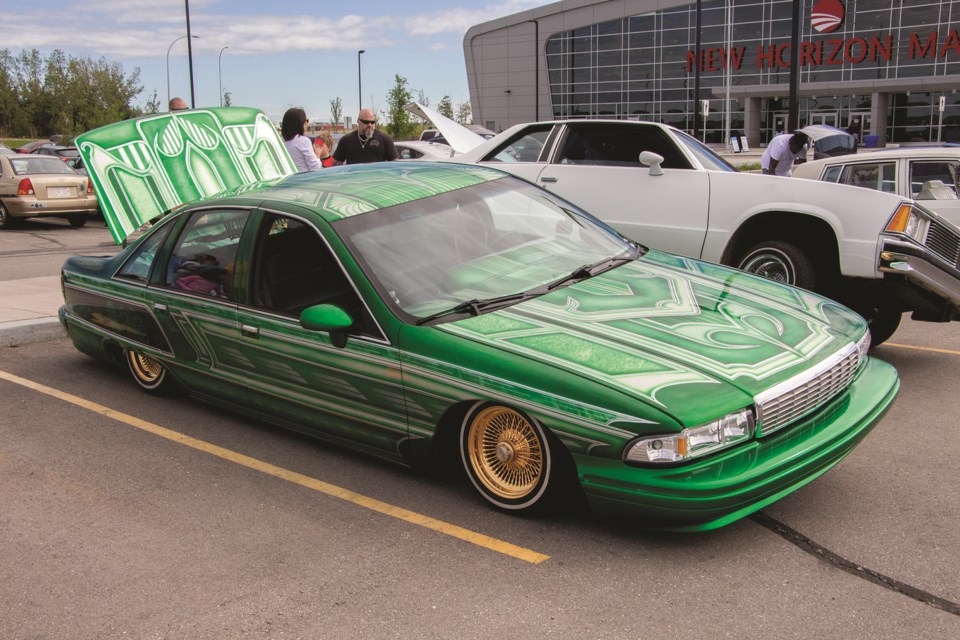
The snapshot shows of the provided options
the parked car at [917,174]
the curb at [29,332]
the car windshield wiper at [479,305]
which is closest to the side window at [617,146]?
the parked car at [917,174]

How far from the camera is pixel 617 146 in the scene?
311 inches

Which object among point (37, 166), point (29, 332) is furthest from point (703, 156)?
point (37, 166)

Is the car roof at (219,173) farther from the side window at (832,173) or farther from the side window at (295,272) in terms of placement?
the side window at (832,173)

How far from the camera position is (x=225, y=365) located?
→ 5.00 metres

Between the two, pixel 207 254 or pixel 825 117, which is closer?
pixel 207 254

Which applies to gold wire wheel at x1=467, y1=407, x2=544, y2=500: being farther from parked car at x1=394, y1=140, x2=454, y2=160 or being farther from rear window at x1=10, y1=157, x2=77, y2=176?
rear window at x1=10, y1=157, x2=77, y2=176

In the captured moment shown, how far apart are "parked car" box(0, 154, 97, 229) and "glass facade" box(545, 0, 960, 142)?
128 feet

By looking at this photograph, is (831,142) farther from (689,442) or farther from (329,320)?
(689,442)

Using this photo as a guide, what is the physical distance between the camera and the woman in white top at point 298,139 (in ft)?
33.2

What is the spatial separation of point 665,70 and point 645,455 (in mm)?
59133

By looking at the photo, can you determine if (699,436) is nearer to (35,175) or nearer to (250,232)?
(250,232)

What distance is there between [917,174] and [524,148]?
413 centimetres

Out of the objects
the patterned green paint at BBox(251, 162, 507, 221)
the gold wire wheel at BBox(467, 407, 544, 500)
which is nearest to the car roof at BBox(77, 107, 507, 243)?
the patterned green paint at BBox(251, 162, 507, 221)

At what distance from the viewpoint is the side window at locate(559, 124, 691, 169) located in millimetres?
7585
